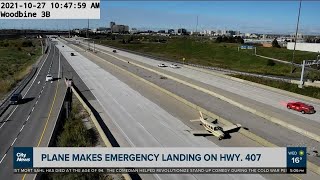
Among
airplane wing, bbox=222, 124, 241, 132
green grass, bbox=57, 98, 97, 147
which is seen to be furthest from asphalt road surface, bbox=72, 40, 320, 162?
green grass, bbox=57, 98, 97, 147

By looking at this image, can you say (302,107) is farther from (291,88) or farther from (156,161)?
(156,161)

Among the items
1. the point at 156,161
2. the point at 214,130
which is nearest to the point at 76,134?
the point at 156,161

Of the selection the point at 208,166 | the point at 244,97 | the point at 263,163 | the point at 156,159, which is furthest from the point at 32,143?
the point at 244,97

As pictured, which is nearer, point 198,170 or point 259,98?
point 198,170

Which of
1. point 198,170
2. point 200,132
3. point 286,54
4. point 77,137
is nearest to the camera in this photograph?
point 198,170

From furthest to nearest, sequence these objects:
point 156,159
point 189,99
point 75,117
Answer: point 189,99
point 75,117
point 156,159

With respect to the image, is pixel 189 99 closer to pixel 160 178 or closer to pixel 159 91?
pixel 159 91
